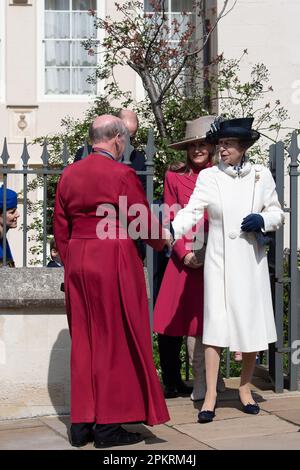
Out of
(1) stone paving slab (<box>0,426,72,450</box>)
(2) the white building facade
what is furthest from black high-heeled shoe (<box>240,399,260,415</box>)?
(2) the white building facade

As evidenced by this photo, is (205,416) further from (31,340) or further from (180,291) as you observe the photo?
(31,340)

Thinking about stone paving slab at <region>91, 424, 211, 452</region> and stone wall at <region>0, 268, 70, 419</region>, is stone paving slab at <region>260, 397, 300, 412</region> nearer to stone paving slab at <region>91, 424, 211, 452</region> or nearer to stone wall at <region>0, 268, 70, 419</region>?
stone paving slab at <region>91, 424, 211, 452</region>

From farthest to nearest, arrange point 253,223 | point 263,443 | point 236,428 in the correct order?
point 253,223 → point 236,428 → point 263,443

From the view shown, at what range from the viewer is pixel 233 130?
7551mm

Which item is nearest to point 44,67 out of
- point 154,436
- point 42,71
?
point 42,71

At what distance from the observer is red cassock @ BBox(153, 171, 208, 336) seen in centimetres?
800

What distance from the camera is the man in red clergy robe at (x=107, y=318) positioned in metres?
6.85

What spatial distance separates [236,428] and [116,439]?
86cm

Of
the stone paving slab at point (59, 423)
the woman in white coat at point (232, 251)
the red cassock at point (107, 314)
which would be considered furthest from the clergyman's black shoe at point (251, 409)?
the stone paving slab at point (59, 423)

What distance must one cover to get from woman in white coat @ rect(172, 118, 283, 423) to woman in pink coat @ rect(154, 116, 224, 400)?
1.23ft

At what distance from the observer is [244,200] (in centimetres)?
758

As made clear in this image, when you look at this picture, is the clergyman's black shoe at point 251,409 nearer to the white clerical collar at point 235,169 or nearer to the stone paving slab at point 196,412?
the stone paving slab at point 196,412

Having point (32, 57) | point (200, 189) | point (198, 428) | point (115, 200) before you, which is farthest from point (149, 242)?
point (32, 57)

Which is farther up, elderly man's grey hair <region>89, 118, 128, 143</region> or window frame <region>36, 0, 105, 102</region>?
window frame <region>36, 0, 105, 102</region>
